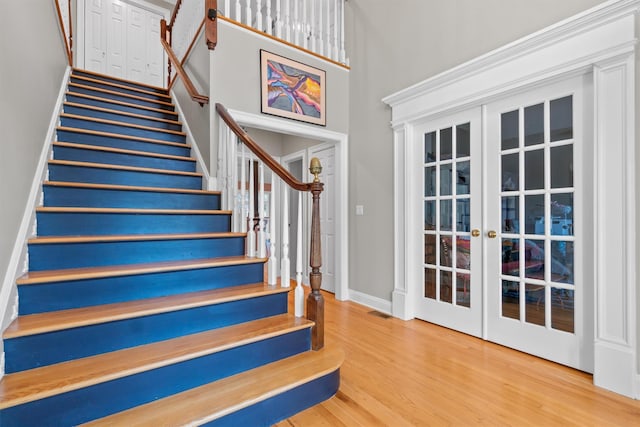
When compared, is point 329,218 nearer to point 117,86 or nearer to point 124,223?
point 124,223

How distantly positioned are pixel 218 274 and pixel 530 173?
235cm

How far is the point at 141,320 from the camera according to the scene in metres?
1.54

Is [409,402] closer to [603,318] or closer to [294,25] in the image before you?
[603,318]

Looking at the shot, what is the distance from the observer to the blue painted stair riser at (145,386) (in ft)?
3.77

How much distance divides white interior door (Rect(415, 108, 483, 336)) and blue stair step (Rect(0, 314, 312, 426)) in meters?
1.60

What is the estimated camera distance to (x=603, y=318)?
1852 mm

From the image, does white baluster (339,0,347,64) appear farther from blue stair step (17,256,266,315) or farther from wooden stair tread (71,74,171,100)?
blue stair step (17,256,266,315)

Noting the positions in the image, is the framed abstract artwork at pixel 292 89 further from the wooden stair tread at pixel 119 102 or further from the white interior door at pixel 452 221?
the wooden stair tread at pixel 119 102

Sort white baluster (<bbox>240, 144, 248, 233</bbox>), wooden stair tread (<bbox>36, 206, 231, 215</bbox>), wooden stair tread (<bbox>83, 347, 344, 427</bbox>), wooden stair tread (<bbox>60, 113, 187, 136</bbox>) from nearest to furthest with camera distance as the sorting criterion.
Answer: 1. wooden stair tread (<bbox>83, 347, 344, 427</bbox>)
2. wooden stair tread (<bbox>36, 206, 231, 215</bbox>)
3. white baluster (<bbox>240, 144, 248, 233</bbox>)
4. wooden stair tread (<bbox>60, 113, 187, 136</bbox>)

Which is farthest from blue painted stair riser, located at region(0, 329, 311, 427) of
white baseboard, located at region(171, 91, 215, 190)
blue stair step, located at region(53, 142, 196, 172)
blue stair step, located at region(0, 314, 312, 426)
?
blue stair step, located at region(53, 142, 196, 172)

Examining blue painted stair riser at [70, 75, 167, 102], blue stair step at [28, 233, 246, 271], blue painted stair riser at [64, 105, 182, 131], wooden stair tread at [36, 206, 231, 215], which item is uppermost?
blue painted stair riser at [70, 75, 167, 102]

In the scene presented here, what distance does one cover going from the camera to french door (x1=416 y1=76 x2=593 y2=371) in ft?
6.79

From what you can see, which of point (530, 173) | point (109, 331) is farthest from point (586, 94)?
point (109, 331)

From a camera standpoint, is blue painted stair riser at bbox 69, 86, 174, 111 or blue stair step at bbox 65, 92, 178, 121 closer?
blue stair step at bbox 65, 92, 178, 121
